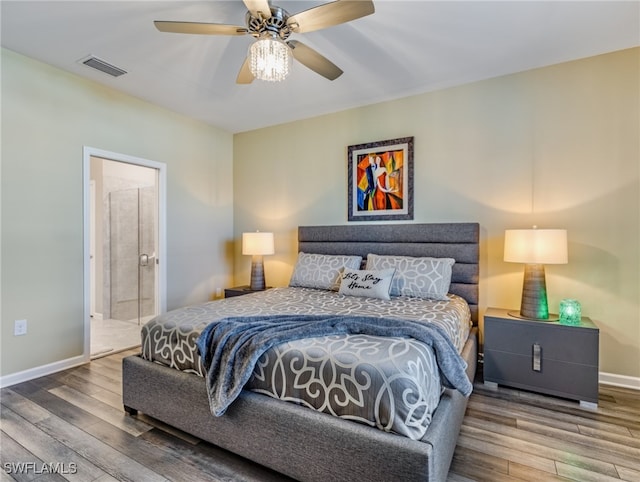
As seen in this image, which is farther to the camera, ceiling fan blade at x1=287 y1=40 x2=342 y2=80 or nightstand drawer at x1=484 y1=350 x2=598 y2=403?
nightstand drawer at x1=484 y1=350 x2=598 y2=403

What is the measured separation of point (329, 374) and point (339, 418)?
7.5 inches

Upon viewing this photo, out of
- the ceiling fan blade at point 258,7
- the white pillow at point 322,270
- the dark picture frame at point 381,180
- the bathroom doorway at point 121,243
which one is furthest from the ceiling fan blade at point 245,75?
the bathroom doorway at point 121,243

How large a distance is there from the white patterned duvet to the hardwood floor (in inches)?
17.3

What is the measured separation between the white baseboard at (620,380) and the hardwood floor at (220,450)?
8 centimetres

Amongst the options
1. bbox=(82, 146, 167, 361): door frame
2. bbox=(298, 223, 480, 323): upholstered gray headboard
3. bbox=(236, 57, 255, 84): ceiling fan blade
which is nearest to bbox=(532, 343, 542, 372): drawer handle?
bbox=(298, 223, 480, 323): upholstered gray headboard

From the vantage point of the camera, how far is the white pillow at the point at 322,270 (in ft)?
11.0

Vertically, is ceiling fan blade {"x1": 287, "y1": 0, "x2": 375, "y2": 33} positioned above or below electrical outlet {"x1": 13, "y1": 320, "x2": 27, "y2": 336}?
above

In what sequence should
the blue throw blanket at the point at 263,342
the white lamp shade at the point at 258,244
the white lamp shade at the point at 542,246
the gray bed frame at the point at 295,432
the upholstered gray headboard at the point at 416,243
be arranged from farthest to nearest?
the white lamp shade at the point at 258,244
the upholstered gray headboard at the point at 416,243
the white lamp shade at the point at 542,246
the blue throw blanket at the point at 263,342
the gray bed frame at the point at 295,432

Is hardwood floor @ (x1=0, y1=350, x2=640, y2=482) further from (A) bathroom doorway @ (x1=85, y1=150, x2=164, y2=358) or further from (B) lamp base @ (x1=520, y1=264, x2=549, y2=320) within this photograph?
(A) bathroom doorway @ (x1=85, y1=150, x2=164, y2=358)

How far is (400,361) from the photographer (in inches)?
56.8

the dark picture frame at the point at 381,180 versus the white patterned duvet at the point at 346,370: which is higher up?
the dark picture frame at the point at 381,180

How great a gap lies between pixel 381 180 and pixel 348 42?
57.7 inches

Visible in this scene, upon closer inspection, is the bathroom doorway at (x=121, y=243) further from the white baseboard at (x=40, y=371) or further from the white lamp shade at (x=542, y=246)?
the white lamp shade at (x=542, y=246)

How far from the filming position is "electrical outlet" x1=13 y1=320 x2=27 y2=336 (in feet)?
9.02
